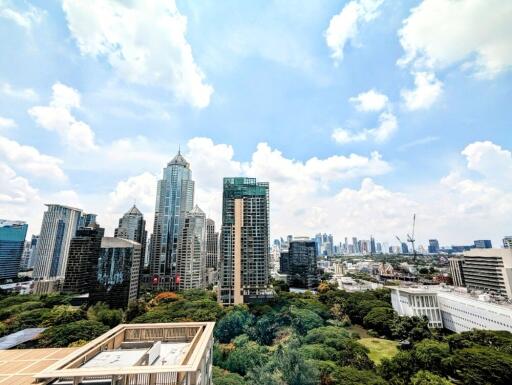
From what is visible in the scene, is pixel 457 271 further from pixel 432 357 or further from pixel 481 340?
pixel 432 357

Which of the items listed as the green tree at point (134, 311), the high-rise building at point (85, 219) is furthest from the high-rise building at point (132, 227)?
the green tree at point (134, 311)

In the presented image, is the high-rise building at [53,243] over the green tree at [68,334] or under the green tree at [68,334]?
over

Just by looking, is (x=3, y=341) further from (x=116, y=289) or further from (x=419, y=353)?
(x=419, y=353)

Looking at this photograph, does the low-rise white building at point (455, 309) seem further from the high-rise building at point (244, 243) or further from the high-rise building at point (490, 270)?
the high-rise building at point (244, 243)

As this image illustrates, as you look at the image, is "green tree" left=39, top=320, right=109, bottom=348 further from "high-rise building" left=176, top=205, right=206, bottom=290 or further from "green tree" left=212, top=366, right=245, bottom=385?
"high-rise building" left=176, top=205, right=206, bottom=290

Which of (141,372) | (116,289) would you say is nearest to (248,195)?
(116,289)

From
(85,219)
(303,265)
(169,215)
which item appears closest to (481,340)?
(303,265)

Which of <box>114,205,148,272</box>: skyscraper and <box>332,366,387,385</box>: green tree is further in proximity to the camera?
<box>114,205,148,272</box>: skyscraper

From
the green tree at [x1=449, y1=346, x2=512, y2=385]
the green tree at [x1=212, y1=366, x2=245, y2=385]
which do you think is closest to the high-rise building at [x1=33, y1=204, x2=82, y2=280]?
the green tree at [x1=212, y1=366, x2=245, y2=385]
